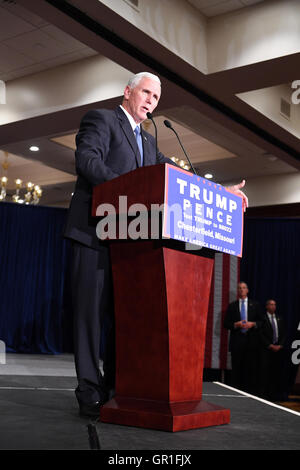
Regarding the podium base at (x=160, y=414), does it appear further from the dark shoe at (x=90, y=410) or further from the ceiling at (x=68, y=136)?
the ceiling at (x=68, y=136)

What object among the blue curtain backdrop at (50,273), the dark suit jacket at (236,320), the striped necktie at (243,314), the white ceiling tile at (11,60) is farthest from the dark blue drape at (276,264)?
the white ceiling tile at (11,60)

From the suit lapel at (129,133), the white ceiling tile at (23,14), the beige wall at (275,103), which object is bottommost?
the suit lapel at (129,133)

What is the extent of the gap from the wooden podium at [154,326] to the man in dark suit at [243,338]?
5246 mm

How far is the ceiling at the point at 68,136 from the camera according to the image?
5.20 meters

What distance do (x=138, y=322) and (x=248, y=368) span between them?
5817 millimetres

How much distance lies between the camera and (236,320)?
6848 mm

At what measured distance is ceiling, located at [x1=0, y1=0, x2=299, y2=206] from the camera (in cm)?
520

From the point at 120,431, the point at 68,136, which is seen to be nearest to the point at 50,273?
the point at 68,136

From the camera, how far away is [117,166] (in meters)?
1.89

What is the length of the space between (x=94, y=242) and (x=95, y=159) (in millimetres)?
282

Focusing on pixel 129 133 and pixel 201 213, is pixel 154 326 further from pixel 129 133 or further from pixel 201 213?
pixel 129 133

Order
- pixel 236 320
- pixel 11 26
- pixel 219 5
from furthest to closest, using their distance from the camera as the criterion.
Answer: pixel 236 320 < pixel 11 26 < pixel 219 5
